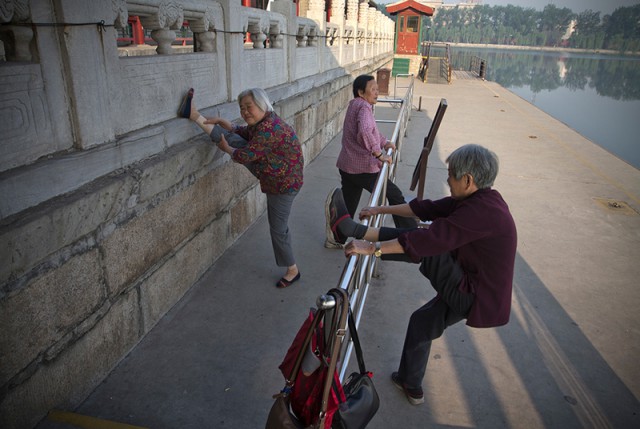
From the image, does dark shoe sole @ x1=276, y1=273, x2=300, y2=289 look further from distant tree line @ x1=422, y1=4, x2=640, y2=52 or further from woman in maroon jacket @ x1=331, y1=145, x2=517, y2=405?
distant tree line @ x1=422, y1=4, x2=640, y2=52

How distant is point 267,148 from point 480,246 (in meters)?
1.75

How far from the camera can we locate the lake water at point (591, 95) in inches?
966

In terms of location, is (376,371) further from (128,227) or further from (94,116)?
(94,116)

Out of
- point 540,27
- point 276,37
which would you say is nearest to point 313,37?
point 276,37

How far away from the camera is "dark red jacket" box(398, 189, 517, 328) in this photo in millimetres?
2158

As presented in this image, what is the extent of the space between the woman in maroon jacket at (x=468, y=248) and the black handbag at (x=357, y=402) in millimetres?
520

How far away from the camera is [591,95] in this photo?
42375mm

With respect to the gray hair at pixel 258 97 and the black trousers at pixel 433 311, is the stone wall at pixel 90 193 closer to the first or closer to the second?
the gray hair at pixel 258 97

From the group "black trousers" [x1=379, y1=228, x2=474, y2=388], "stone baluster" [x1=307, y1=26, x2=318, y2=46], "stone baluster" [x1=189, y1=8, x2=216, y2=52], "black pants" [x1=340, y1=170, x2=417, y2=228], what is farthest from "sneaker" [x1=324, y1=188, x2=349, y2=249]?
→ "stone baluster" [x1=307, y1=26, x2=318, y2=46]

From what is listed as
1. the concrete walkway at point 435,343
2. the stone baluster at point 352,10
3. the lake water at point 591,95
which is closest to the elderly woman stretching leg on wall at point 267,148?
the concrete walkway at point 435,343

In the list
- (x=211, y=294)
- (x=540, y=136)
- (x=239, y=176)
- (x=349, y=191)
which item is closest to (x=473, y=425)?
(x=211, y=294)

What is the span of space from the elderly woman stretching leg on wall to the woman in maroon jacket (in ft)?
3.50

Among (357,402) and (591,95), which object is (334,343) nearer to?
(357,402)

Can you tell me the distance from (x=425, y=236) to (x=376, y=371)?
1282 millimetres
